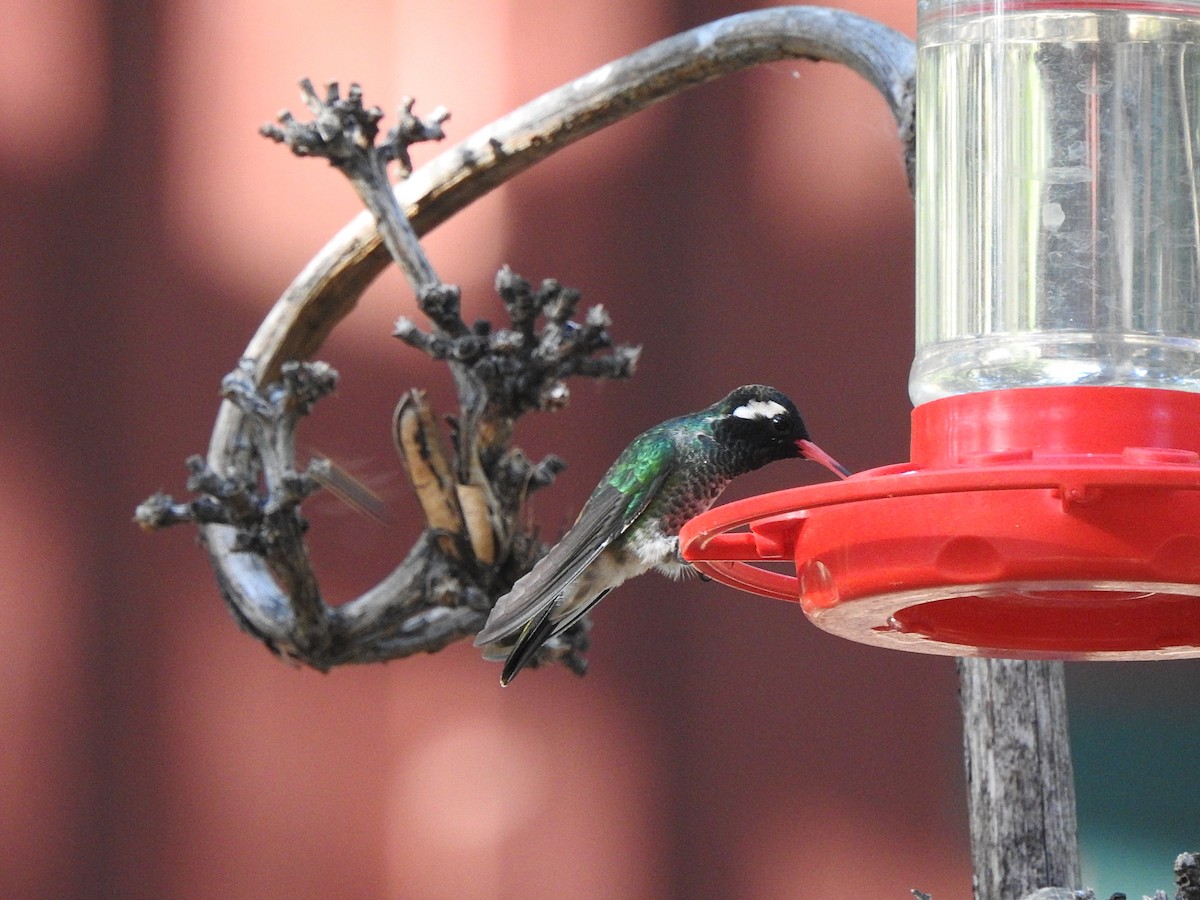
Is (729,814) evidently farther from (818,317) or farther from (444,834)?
(818,317)

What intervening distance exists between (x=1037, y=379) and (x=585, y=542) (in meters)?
0.73

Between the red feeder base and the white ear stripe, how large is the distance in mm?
865

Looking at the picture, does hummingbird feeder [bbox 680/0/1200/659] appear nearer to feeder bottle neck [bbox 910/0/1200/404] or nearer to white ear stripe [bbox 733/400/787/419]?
feeder bottle neck [bbox 910/0/1200/404]

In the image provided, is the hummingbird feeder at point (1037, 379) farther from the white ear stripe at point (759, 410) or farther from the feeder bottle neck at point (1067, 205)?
the white ear stripe at point (759, 410)

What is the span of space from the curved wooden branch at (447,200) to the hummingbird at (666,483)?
0.54 feet

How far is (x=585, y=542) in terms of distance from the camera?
234 cm

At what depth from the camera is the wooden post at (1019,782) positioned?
90.0 inches

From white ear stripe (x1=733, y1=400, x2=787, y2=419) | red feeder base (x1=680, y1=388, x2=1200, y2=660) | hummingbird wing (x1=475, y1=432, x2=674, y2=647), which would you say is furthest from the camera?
white ear stripe (x1=733, y1=400, x2=787, y2=419)

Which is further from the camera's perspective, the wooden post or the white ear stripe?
the white ear stripe

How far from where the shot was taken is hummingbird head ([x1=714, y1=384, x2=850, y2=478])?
104 inches

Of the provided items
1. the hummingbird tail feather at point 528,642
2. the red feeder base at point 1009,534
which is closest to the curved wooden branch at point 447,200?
the hummingbird tail feather at point 528,642

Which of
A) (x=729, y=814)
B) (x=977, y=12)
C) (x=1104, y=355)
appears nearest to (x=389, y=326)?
(x=729, y=814)

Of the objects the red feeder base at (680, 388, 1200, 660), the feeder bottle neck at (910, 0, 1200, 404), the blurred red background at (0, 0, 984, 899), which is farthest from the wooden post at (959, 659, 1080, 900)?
the blurred red background at (0, 0, 984, 899)

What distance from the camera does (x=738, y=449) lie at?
270 cm
